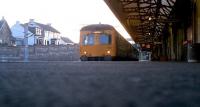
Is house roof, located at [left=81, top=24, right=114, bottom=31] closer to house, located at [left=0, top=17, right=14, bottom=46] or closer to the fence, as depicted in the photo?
the fence

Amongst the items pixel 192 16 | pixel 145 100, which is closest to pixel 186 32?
pixel 192 16

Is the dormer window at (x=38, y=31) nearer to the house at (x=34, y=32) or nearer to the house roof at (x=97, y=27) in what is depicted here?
the house at (x=34, y=32)

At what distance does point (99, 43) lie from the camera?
76.4 ft

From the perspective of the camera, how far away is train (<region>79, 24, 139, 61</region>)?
75.2 ft

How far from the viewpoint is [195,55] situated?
52.1 feet

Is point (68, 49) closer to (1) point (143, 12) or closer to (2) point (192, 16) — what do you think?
(1) point (143, 12)

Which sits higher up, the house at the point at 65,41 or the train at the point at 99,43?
the house at the point at 65,41

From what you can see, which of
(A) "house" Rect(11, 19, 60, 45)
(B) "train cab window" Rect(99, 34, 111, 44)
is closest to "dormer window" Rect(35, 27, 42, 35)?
(A) "house" Rect(11, 19, 60, 45)

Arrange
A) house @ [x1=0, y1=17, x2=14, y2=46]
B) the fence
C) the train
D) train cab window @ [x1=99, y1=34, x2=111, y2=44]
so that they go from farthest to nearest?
house @ [x1=0, y1=17, x2=14, y2=46]
the fence
train cab window @ [x1=99, y1=34, x2=111, y2=44]
the train

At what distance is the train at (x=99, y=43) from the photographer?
2292 cm

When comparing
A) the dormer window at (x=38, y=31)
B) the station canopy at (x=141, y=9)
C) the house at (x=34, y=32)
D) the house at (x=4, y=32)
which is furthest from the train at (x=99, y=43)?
the dormer window at (x=38, y=31)

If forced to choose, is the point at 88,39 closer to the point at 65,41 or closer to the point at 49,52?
the point at 49,52

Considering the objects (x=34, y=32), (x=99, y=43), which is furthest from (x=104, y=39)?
(x=34, y=32)

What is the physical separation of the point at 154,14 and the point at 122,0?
6191 millimetres
